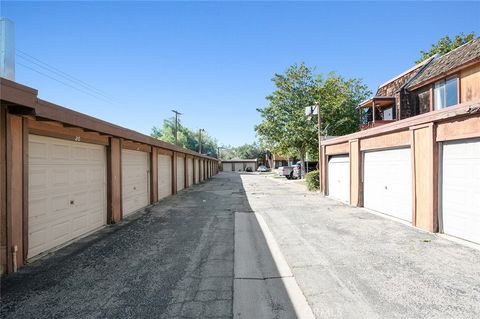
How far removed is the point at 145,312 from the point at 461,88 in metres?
15.3

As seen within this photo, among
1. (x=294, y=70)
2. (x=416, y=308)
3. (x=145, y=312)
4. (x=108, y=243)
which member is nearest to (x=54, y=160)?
(x=108, y=243)

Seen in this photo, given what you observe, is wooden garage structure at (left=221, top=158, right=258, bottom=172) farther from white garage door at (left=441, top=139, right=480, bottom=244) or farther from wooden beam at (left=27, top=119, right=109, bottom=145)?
white garage door at (left=441, top=139, right=480, bottom=244)

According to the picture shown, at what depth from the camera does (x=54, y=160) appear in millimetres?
6379

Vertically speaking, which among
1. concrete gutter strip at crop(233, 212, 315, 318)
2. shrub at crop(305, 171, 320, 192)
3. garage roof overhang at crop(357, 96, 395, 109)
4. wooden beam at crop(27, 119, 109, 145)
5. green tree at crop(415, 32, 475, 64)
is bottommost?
concrete gutter strip at crop(233, 212, 315, 318)

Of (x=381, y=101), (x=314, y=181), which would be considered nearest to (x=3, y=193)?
(x=314, y=181)

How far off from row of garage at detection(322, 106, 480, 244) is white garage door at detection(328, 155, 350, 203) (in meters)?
1.39

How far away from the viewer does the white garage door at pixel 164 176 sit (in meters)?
15.0

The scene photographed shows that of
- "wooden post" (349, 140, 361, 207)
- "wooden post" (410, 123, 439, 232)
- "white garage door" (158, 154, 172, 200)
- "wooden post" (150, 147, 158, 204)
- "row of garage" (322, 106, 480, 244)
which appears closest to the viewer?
"row of garage" (322, 106, 480, 244)

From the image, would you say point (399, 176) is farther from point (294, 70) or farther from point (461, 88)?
point (294, 70)

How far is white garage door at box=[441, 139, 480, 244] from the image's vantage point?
6359 millimetres

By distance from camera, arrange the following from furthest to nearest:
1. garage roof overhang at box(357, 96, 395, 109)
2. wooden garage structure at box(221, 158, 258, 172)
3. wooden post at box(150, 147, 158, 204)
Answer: wooden garage structure at box(221, 158, 258, 172), garage roof overhang at box(357, 96, 395, 109), wooden post at box(150, 147, 158, 204)

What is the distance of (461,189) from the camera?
6.70 metres

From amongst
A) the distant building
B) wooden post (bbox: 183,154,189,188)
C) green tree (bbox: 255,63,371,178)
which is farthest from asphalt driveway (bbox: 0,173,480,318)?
green tree (bbox: 255,63,371,178)

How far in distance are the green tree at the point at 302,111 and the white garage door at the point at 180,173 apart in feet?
44.4
